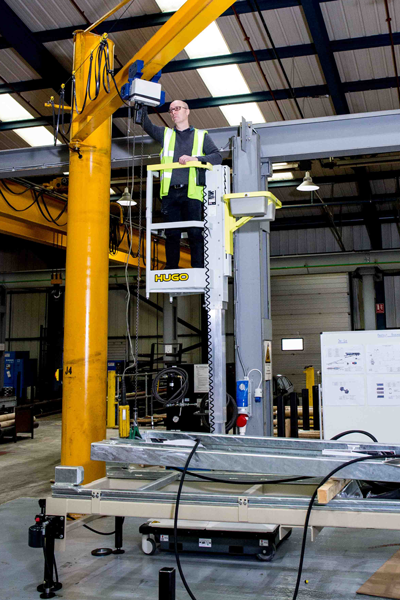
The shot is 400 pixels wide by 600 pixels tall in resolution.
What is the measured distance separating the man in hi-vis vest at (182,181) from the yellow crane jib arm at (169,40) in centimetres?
40

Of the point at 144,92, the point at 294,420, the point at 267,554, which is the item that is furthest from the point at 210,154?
the point at 294,420

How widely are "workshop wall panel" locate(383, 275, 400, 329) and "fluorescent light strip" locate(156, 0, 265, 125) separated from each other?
886 cm

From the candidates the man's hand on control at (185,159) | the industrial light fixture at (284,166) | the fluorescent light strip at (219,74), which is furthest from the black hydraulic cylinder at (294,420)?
the industrial light fixture at (284,166)

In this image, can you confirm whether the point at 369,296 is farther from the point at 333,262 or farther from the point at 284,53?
the point at 284,53

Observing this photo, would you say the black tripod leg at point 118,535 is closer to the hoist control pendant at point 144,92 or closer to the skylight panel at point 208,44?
the hoist control pendant at point 144,92

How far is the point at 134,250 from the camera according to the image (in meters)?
14.2

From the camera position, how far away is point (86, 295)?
6164 mm

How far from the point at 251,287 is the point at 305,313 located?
1178cm

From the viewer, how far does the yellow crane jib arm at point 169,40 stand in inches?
171

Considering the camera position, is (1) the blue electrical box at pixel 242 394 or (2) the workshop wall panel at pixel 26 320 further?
(2) the workshop wall panel at pixel 26 320

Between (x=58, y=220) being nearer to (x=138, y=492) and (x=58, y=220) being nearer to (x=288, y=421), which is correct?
(x=288, y=421)

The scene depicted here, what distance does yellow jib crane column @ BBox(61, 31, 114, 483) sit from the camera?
6035 millimetres

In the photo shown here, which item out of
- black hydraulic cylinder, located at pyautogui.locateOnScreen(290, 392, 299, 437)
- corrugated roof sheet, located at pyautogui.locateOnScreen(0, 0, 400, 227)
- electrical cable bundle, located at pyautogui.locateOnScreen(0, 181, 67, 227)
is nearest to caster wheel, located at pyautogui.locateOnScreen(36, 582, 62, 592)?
black hydraulic cylinder, located at pyautogui.locateOnScreen(290, 392, 299, 437)

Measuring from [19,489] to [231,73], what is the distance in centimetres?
701
